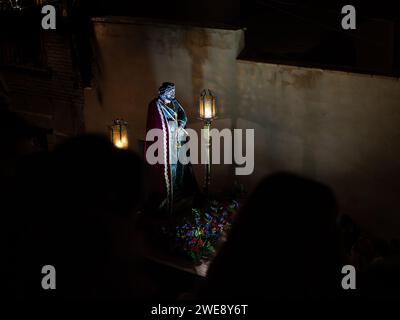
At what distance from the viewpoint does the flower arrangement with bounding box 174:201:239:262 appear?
30.9ft

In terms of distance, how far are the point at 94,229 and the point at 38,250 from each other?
1.49 feet

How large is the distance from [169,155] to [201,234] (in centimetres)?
146

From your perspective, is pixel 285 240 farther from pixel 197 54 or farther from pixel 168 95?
pixel 197 54

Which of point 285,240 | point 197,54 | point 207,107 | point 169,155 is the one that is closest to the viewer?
point 285,240

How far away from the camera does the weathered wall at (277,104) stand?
9.31m

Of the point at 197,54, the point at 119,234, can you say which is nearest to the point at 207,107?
the point at 197,54

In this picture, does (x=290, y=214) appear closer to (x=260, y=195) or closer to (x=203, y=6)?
(x=260, y=195)

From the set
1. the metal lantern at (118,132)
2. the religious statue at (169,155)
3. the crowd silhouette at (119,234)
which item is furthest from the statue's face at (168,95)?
the crowd silhouette at (119,234)

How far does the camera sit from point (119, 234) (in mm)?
3549

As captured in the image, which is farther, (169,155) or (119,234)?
(169,155)

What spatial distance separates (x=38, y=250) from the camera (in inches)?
143

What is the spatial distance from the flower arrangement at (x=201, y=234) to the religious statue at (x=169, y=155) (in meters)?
0.57

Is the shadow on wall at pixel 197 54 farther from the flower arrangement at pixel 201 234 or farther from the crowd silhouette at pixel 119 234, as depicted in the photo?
the crowd silhouette at pixel 119 234

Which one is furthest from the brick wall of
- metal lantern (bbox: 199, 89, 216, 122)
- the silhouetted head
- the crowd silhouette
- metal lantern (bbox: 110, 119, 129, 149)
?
the silhouetted head
